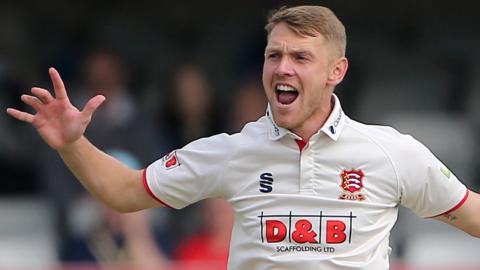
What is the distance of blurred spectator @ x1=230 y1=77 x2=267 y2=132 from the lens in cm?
962

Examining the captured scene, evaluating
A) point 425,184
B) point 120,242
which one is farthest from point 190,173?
point 120,242

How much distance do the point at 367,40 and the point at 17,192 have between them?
317cm

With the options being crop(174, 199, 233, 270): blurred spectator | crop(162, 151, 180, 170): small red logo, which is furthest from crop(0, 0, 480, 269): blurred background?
crop(162, 151, 180, 170): small red logo

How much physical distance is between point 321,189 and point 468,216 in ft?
2.04

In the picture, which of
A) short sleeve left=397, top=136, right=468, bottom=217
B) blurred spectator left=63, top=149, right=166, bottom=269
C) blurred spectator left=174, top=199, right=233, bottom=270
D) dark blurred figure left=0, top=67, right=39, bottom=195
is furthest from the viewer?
dark blurred figure left=0, top=67, right=39, bottom=195

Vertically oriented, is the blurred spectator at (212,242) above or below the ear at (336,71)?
below

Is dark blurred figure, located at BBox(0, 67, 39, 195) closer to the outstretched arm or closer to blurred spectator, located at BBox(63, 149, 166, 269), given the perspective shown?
blurred spectator, located at BBox(63, 149, 166, 269)

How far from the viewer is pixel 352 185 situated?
5.18 meters

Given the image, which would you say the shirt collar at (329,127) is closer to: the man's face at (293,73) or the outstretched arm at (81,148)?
the man's face at (293,73)

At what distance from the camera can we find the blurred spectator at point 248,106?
962cm

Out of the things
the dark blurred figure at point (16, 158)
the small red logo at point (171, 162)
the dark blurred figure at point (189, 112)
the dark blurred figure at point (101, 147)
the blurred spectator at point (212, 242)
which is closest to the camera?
the small red logo at point (171, 162)

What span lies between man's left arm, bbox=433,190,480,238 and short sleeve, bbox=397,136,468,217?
0.09 feet

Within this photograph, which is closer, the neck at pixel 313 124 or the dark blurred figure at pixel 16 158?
the neck at pixel 313 124

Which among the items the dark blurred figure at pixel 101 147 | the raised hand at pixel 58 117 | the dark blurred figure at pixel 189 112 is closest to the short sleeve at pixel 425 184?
the raised hand at pixel 58 117
